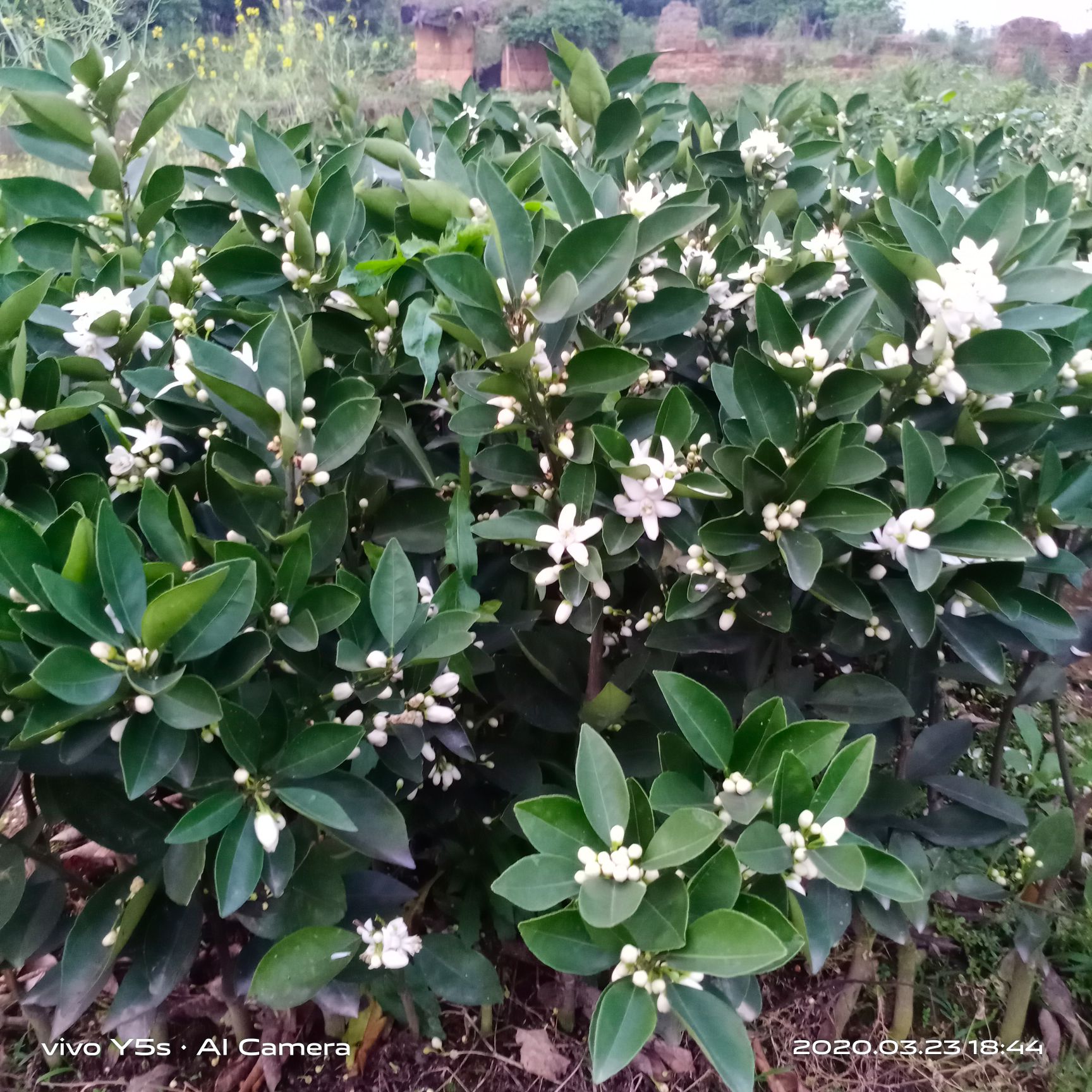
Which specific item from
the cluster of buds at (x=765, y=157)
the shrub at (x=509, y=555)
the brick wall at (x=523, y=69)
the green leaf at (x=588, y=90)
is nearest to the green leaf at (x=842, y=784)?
the shrub at (x=509, y=555)

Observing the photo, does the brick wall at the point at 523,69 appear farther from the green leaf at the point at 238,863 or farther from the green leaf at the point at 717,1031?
the green leaf at the point at 717,1031

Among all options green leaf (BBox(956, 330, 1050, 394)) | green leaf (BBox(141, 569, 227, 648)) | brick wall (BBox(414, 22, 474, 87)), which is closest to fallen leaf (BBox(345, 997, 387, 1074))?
green leaf (BBox(141, 569, 227, 648))

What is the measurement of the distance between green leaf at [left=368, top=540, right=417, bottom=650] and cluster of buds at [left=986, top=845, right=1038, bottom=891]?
953mm

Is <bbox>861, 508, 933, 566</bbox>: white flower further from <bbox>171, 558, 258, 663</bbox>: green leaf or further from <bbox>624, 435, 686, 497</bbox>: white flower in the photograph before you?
<bbox>171, 558, 258, 663</bbox>: green leaf

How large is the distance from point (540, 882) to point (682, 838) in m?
0.12

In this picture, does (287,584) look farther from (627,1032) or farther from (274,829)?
(627,1032)

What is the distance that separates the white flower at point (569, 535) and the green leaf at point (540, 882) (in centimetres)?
27

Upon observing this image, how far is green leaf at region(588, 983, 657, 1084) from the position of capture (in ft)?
1.89

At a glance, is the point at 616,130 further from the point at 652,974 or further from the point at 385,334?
the point at 652,974

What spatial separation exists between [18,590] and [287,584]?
21 centimetres

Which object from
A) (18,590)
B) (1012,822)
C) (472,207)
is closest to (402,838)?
(18,590)

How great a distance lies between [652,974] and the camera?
0.63 metres

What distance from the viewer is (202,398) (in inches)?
33.9

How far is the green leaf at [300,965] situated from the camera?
0.80m
